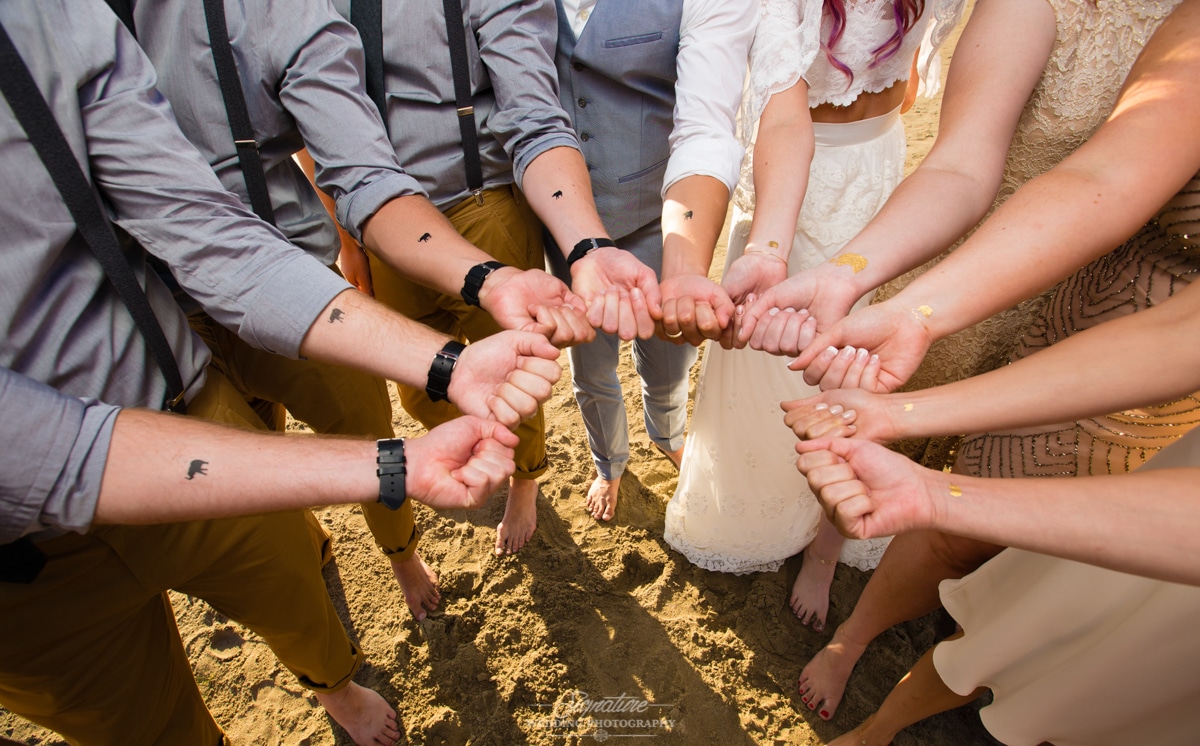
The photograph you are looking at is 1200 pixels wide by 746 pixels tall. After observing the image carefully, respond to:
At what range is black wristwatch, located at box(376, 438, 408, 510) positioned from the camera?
1.36 meters

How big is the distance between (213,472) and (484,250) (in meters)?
1.18

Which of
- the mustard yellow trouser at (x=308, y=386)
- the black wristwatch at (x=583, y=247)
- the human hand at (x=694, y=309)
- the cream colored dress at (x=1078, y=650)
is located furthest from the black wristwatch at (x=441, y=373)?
the cream colored dress at (x=1078, y=650)

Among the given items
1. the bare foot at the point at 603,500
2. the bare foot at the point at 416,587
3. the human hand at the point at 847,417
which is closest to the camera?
the human hand at the point at 847,417

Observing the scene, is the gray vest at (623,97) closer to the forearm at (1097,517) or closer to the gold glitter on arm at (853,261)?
the gold glitter on arm at (853,261)

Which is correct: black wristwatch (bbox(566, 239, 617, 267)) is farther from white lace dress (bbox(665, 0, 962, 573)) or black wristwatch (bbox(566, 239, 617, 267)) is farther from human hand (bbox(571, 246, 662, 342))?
white lace dress (bbox(665, 0, 962, 573))

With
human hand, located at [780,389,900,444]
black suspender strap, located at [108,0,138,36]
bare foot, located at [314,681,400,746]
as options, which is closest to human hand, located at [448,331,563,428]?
human hand, located at [780,389,900,444]

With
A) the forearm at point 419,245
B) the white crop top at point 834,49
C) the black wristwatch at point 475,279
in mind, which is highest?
the white crop top at point 834,49

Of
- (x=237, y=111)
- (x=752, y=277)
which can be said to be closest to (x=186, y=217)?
(x=237, y=111)

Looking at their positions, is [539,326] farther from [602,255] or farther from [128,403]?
[128,403]

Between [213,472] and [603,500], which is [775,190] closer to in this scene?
[603,500]

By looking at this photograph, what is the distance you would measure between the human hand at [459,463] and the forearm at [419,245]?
1.93 feet

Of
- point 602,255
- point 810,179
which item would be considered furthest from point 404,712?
point 810,179

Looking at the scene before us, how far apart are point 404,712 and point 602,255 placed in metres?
1.91

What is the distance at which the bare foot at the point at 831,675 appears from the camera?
225 centimetres
